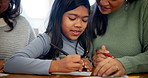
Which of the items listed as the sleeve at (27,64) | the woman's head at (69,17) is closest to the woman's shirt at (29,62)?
the sleeve at (27,64)

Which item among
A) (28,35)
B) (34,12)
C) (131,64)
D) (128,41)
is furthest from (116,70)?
(34,12)

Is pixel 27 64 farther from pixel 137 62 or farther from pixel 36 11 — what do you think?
pixel 36 11

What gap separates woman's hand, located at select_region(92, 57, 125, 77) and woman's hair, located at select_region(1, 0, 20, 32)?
1.53 feet

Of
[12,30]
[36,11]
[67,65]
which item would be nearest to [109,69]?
[67,65]

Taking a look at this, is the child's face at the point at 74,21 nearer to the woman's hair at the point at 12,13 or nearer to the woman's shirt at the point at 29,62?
the woman's shirt at the point at 29,62

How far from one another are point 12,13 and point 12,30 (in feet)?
0.27

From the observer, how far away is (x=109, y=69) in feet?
1.69

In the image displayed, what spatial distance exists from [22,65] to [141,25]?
1.46 feet

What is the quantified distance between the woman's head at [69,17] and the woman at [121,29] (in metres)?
0.09

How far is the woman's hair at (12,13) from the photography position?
0.80m

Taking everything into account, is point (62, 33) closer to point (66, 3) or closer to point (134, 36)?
point (66, 3)

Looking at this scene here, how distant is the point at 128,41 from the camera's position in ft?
2.27

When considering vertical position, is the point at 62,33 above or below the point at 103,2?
below

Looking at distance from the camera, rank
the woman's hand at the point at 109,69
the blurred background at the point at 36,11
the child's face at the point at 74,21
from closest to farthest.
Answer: the woman's hand at the point at 109,69, the child's face at the point at 74,21, the blurred background at the point at 36,11
